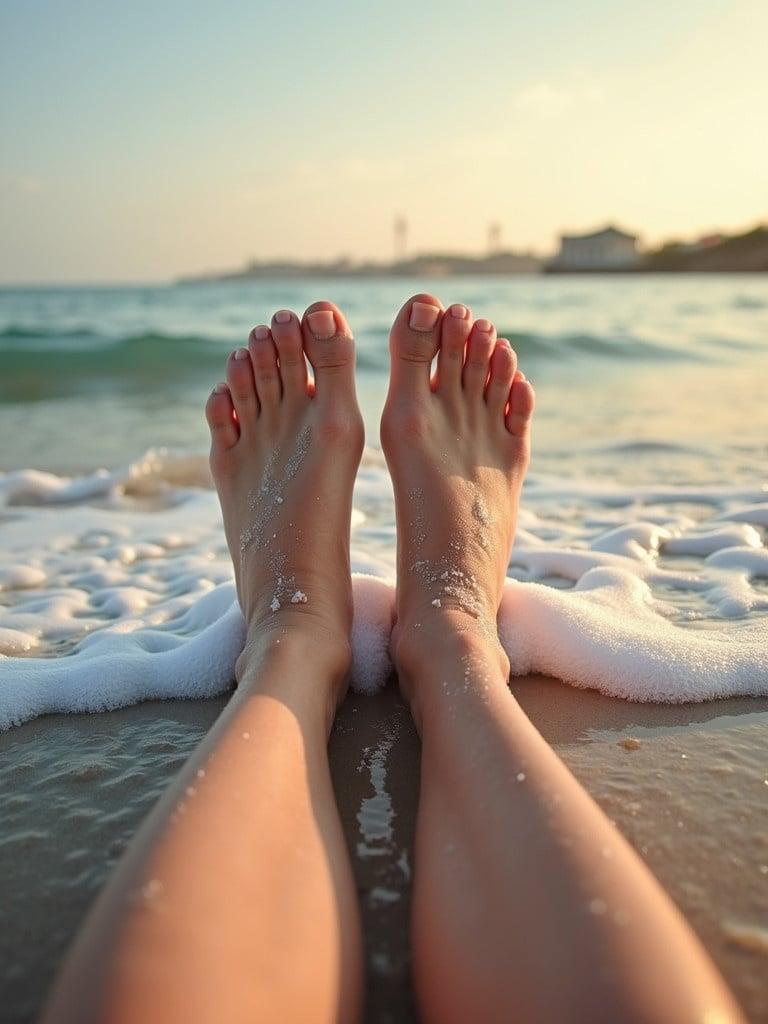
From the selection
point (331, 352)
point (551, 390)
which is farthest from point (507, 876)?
point (551, 390)

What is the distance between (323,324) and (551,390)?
4.37 metres

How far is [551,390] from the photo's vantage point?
6.07m

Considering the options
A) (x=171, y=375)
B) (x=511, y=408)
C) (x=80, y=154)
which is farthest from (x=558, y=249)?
(x=511, y=408)

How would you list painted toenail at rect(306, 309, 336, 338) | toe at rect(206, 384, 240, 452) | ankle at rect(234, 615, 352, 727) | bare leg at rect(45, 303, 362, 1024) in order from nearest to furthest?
1. bare leg at rect(45, 303, 362, 1024)
2. ankle at rect(234, 615, 352, 727)
3. painted toenail at rect(306, 309, 336, 338)
4. toe at rect(206, 384, 240, 452)

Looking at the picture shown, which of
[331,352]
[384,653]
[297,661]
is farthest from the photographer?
[331,352]

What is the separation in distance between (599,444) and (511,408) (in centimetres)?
189

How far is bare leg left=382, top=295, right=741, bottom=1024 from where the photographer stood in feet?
2.11

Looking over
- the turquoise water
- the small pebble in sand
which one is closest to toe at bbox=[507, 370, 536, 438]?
the small pebble in sand

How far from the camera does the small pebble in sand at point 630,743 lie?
1287 mm

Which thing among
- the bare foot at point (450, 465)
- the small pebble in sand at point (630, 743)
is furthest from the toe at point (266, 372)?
the small pebble in sand at point (630, 743)

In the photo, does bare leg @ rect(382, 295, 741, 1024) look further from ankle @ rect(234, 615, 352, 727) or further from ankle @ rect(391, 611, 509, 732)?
ankle @ rect(234, 615, 352, 727)

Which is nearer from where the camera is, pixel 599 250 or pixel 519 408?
pixel 519 408

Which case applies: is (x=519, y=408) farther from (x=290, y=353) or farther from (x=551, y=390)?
(x=551, y=390)

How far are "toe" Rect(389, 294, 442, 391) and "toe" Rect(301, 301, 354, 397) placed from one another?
4.1 inches
